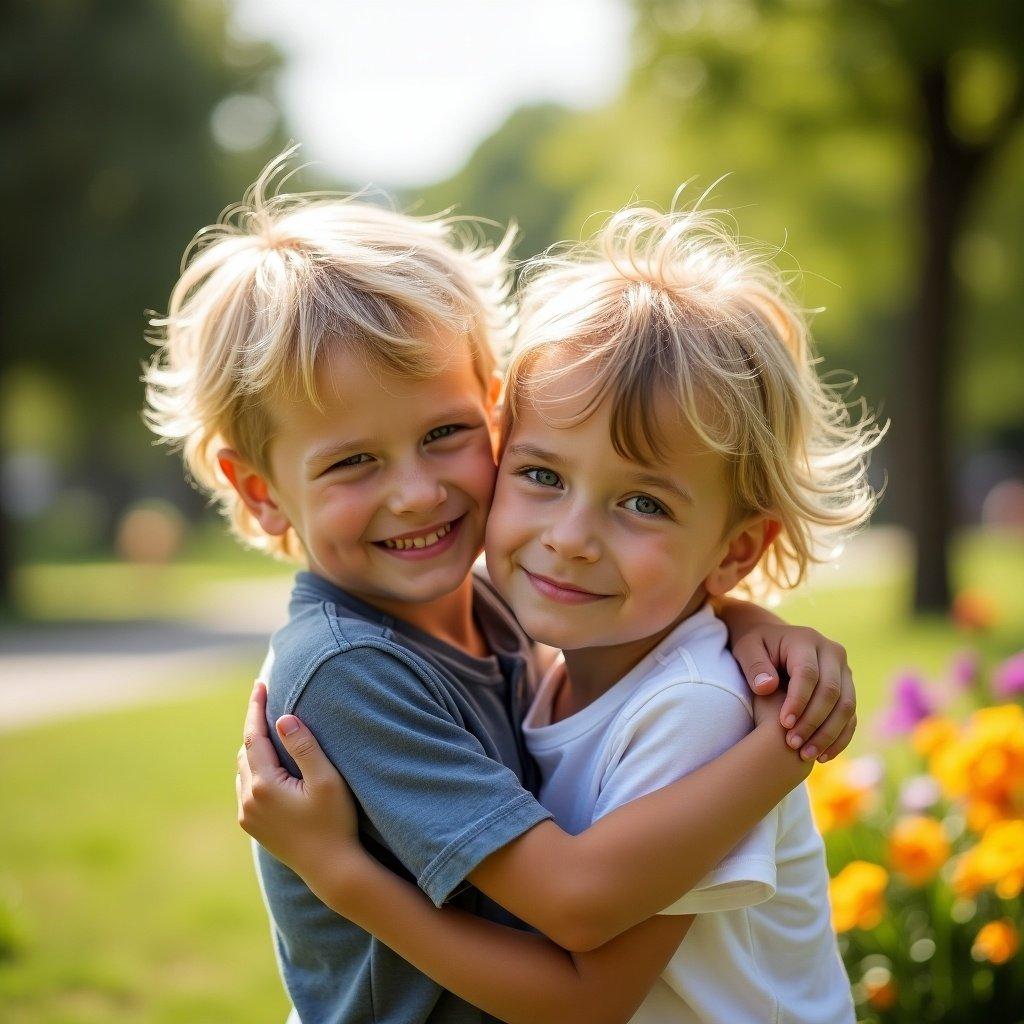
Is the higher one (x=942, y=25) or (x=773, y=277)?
(x=942, y=25)

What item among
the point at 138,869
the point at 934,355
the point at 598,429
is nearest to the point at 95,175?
the point at 934,355

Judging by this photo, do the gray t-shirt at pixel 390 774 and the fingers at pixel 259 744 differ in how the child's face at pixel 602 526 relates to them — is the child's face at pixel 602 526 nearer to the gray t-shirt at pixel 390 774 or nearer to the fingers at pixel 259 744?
the gray t-shirt at pixel 390 774

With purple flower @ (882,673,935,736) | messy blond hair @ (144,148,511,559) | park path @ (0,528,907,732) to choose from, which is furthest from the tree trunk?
messy blond hair @ (144,148,511,559)

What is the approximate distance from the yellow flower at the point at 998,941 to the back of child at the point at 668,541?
0.85 meters

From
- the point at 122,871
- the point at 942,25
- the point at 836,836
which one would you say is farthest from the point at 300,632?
the point at 942,25

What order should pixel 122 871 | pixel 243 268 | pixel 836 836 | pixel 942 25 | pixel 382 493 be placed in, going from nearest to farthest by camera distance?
pixel 382 493
pixel 243 268
pixel 836 836
pixel 122 871
pixel 942 25

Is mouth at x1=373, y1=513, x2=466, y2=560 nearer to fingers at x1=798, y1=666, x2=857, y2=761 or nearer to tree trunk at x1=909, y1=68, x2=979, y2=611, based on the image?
fingers at x1=798, y1=666, x2=857, y2=761

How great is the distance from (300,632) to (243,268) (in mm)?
769

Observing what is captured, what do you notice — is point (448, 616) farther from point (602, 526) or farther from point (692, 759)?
point (692, 759)

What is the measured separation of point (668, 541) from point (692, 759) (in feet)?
1.21

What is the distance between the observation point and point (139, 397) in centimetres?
1811

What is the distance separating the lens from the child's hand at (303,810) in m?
1.82

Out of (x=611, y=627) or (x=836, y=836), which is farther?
(x=836, y=836)

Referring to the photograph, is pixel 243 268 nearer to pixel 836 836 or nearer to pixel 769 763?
pixel 769 763
